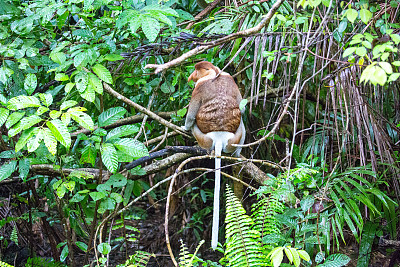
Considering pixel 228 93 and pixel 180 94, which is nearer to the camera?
pixel 228 93

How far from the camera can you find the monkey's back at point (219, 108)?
3279 millimetres

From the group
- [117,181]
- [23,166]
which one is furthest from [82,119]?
[23,166]

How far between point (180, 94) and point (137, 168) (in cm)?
94

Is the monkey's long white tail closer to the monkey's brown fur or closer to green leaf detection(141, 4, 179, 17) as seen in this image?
the monkey's brown fur

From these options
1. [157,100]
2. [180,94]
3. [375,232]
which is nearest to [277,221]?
[375,232]

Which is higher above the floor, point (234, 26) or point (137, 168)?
point (234, 26)

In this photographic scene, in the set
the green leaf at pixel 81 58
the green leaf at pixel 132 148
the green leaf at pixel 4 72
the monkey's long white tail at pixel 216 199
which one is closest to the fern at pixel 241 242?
the monkey's long white tail at pixel 216 199

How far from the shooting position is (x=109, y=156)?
7.61 ft

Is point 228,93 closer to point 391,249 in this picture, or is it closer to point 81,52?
point 81,52

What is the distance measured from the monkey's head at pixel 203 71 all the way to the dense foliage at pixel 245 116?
0.54ft

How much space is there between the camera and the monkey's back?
3279mm

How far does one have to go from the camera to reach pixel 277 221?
2.25 meters

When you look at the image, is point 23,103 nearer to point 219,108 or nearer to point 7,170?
point 7,170

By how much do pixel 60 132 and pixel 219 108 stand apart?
1563 mm
